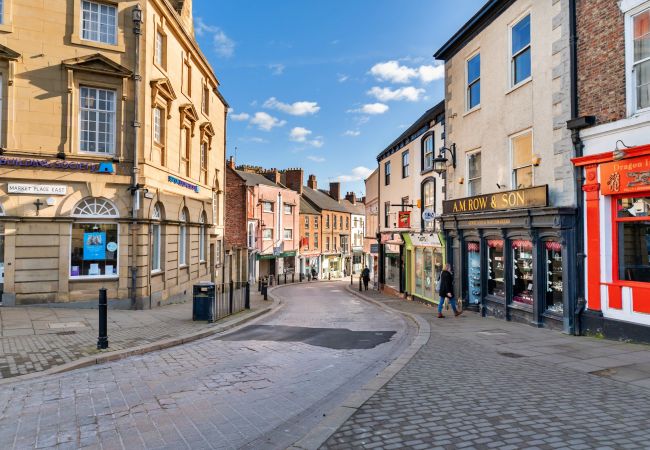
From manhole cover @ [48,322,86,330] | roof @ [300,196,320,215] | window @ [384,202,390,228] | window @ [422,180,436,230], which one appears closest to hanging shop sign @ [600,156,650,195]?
→ window @ [422,180,436,230]

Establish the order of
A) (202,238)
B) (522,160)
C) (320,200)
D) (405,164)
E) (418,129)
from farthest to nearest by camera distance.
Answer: (320,200)
(202,238)
(405,164)
(418,129)
(522,160)

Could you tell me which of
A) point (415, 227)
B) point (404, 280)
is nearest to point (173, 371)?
point (415, 227)

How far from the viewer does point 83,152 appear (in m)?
15.1

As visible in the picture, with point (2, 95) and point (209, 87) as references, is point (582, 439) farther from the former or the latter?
point (209, 87)

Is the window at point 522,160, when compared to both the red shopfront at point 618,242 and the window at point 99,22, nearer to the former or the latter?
the red shopfront at point 618,242

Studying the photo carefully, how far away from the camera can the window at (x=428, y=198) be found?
19984 millimetres

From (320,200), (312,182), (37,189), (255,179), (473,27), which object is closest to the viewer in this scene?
(37,189)

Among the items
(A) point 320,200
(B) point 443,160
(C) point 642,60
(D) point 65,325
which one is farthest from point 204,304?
(A) point 320,200

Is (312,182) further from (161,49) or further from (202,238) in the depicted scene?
(161,49)

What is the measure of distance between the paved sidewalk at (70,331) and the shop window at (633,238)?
9.88m

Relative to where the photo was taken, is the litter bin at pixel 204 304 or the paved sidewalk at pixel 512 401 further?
the litter bin at pixel 204 304

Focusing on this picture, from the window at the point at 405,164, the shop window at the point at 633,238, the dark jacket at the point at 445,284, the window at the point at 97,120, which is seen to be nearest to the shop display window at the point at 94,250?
the window at the point at 97,120

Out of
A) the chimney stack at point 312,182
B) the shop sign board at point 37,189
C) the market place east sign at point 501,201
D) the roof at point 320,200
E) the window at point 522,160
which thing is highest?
the chimney stack at point 312,182

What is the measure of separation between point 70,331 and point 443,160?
12959 millimetres
